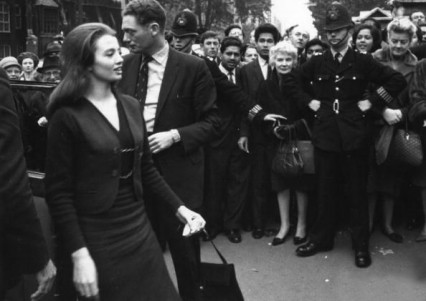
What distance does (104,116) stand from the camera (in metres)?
2.86

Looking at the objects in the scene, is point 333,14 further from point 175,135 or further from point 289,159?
point 175,135

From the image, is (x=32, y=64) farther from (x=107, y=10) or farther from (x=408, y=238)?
(x=107, y=10)

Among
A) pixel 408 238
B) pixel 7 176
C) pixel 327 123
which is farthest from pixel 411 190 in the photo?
pixel 7 176

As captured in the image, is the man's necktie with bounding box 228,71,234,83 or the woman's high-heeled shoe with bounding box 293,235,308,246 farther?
the man's necktie with bounding box 228,71,234,83

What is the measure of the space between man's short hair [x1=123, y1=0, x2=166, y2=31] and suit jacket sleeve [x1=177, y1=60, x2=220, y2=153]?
0.44m

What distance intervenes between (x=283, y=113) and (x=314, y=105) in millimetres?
528

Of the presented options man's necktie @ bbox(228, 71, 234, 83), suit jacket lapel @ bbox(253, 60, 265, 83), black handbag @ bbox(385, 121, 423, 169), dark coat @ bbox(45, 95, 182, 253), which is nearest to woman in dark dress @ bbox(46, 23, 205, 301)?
dark coat @ bbox(45, 95, 182, 253)

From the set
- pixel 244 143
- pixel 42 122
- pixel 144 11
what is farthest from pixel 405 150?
pixel 42 122

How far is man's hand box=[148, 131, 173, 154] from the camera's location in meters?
3.70

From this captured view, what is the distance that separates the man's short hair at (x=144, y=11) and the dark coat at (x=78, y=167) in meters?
1.05

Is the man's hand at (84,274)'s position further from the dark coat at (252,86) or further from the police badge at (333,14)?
the dark coat at (252,86)

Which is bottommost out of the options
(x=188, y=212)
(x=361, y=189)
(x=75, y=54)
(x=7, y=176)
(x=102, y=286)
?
(x=361, y=189)

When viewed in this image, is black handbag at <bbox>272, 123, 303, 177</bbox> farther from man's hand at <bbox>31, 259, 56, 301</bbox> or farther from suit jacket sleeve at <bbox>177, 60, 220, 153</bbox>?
man's hand at <bbox>31, 259, 56, 301</bbox>

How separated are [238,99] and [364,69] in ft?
4.11
